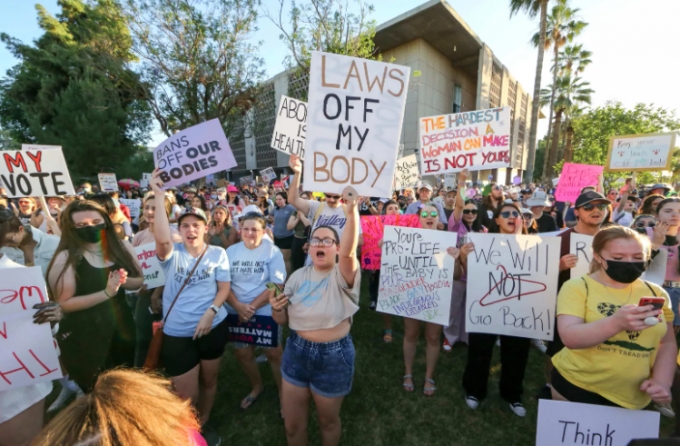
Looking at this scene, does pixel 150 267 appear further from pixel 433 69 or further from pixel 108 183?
pixel 433 69

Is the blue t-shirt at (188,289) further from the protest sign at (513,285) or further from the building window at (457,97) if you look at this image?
the building window at (457,97)

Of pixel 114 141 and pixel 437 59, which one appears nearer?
pixel 114 141

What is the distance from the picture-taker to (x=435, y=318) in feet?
9.93

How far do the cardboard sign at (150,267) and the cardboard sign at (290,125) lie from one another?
8.59 feet

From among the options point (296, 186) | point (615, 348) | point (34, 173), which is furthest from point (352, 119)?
point (34, 173)

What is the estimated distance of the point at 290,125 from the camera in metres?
5.12

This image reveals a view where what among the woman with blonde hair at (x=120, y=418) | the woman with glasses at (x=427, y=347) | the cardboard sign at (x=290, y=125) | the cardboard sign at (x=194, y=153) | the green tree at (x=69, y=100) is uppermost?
the green tree at (x=69, y=100)

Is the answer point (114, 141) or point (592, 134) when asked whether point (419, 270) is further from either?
point (114, 141)

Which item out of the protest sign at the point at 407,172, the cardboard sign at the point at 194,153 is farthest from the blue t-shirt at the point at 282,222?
the protest sign at the point at 407,172

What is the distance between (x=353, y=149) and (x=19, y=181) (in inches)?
170

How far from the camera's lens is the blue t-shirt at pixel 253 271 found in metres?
2.81

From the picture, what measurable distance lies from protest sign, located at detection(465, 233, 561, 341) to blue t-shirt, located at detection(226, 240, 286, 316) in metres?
1.86

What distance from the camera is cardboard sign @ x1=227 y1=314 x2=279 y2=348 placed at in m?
2.81

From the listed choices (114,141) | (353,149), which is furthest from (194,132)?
(114,141)
